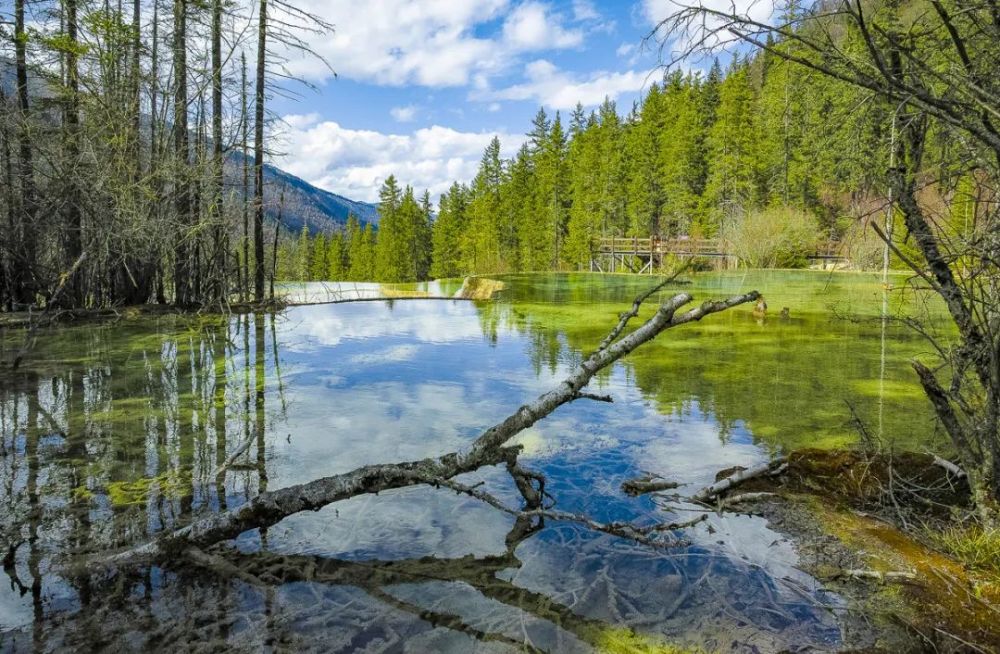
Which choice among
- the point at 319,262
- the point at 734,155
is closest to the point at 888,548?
the point at 734,155

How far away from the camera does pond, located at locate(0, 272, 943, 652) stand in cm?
247

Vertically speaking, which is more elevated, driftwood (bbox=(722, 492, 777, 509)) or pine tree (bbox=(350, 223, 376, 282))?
pine tree (bbox=(350, 223, 376, 282))

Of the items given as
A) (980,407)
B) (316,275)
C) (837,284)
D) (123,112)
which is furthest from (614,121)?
(980,407)

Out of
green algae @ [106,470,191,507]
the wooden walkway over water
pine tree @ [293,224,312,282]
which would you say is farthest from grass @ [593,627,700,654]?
pine tree @ [293,224,312,282]

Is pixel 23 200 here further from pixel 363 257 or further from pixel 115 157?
pixel 363 257

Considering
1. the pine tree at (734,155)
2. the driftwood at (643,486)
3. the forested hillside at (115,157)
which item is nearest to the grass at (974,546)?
the driftwood at (643,486)

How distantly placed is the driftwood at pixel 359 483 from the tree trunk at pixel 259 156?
1091 cm

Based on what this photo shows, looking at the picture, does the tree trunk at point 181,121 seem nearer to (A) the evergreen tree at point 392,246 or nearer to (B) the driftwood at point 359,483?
(B) the driftwood at point 359,483

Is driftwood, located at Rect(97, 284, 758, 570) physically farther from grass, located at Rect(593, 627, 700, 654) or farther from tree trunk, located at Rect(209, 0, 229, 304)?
tree trunk, located at Rect(209, 0, 229, 304)

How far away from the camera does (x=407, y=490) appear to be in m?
3.94

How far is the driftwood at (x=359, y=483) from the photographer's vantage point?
2.77m

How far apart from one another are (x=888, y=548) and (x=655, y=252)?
1353 inches

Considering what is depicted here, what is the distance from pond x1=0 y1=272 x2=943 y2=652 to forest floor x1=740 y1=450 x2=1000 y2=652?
16 centimetres

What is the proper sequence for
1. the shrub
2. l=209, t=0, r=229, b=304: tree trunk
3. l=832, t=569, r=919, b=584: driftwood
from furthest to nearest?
1. the shrub
2. l=209, t=0, r=229, b=304: tree trunk
3. l=832, t=569, r=919, b=584: driftwood
